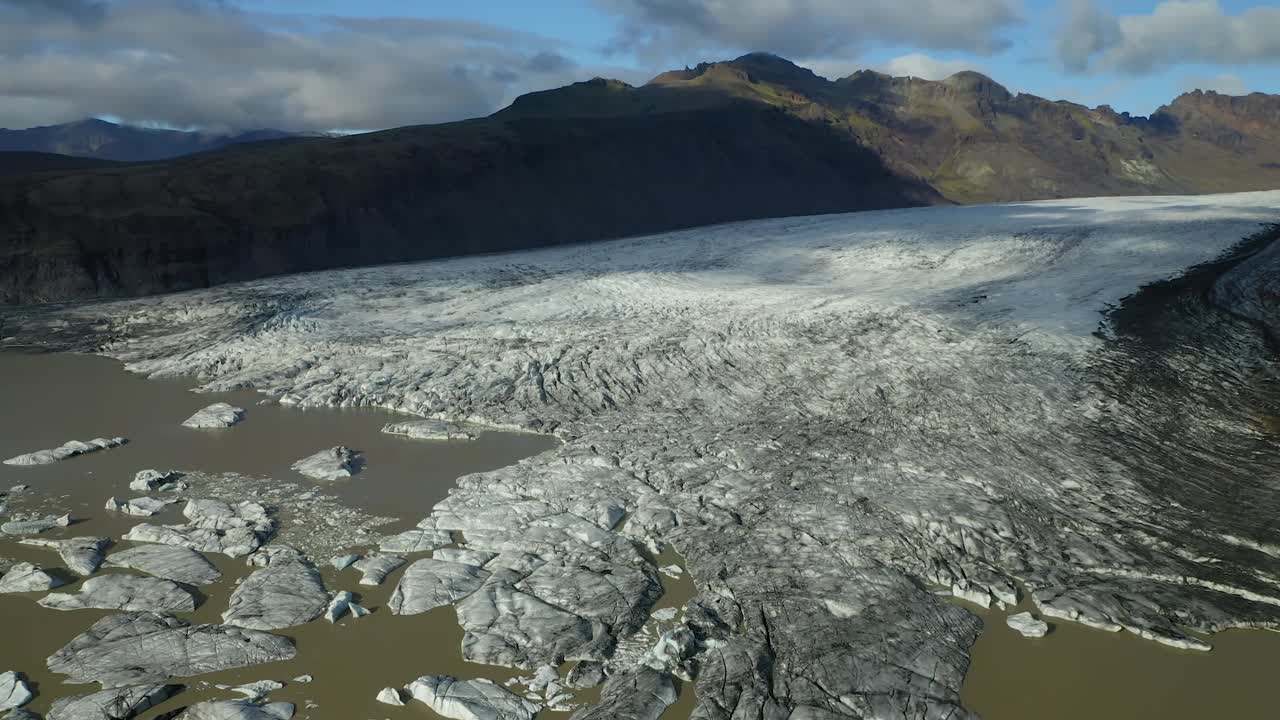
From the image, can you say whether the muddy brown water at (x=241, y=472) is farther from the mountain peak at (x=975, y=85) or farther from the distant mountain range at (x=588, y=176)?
the mountain peak at (x=975, y=85)

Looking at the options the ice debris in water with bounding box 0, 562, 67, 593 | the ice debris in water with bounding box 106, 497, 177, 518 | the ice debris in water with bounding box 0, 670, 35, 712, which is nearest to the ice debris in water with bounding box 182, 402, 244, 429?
the ice debris in water with bounding box 106, 497, 177, 518

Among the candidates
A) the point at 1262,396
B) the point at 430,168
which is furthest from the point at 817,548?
the point at 430,168

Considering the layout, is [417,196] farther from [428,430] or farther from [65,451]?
[65,451]

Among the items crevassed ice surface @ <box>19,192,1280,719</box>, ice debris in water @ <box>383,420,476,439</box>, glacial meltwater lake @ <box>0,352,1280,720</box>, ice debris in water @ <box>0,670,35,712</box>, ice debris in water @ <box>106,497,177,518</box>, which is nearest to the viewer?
ice debris in water @ <box>0,670,35,712</box>

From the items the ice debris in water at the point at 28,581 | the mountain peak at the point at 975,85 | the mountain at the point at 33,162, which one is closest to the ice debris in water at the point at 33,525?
the ice debris in water at the point at 28,581

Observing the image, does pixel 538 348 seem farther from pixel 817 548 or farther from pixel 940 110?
pixel 940 110

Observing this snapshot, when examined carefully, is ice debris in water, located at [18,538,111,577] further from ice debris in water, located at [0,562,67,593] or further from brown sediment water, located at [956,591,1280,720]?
brown sediment water, located at [956,591,1280,720]
